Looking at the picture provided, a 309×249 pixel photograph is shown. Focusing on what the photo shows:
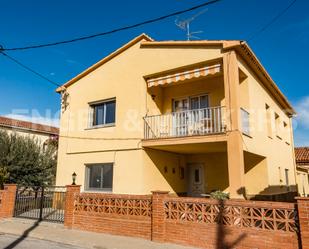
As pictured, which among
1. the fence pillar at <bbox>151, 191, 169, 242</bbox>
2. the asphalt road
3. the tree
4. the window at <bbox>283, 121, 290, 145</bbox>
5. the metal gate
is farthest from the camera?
the window at <bbox>283, 121, 290, 145</bbox>

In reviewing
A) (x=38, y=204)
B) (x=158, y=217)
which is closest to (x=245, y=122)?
(x=158, y=217)

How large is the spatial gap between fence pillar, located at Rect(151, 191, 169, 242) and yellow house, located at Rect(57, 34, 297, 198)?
3583 mm

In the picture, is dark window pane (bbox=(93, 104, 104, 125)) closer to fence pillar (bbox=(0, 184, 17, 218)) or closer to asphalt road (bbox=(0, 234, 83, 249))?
fence pillar (bbox=(0, 184, 17, 218))

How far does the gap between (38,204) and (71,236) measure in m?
5.32

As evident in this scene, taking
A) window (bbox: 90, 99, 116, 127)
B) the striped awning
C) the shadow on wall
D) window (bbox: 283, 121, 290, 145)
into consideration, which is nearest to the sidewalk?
window (bbox: 90, 99, 116, 127)

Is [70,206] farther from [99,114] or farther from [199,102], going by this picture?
[199,102]

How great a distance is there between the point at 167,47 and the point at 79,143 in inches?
318

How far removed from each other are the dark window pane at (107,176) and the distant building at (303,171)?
18343mm

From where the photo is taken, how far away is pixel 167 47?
1514cm

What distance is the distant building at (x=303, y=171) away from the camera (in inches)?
1040

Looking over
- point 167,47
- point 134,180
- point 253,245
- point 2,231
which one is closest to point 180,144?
point 134,180

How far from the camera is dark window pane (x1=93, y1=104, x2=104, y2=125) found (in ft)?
57.7

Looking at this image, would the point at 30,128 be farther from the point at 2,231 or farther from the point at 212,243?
the point at 212,243

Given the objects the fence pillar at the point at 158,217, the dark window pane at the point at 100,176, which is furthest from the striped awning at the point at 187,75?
the fence pillar at the point at 158,217
